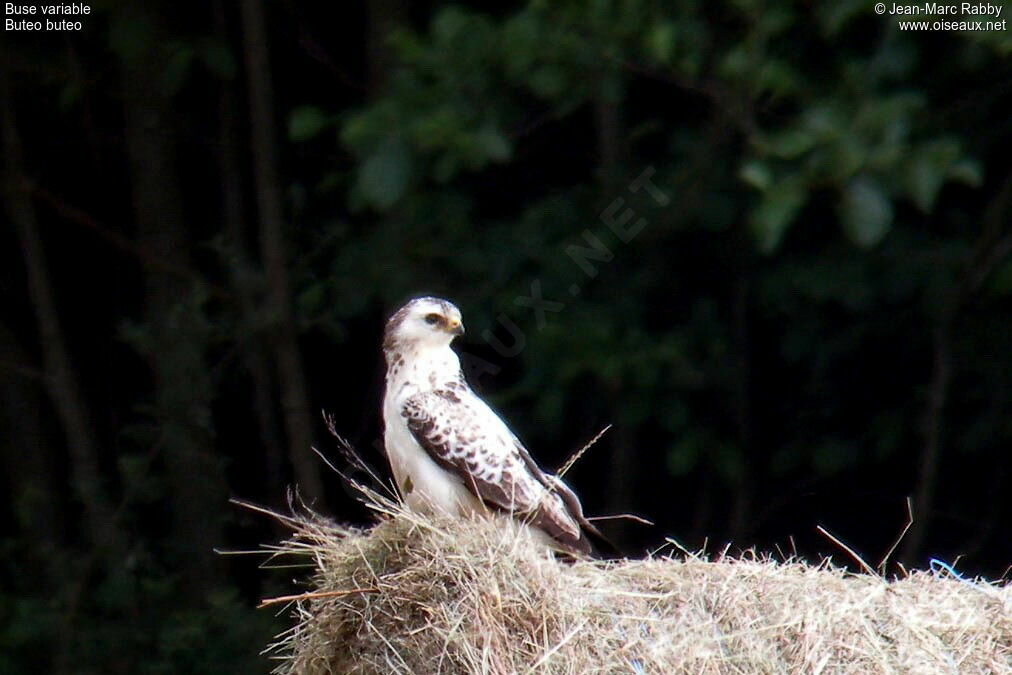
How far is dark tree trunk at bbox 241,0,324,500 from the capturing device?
489 centimetres

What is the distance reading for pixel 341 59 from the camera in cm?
517

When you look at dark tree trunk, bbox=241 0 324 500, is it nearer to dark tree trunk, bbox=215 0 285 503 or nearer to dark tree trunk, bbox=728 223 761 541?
dark tree trunk, bbox=215 0 285 503

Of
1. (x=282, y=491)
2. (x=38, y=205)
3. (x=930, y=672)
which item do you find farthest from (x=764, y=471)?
(x=38, y=205)

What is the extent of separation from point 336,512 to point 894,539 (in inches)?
69.8

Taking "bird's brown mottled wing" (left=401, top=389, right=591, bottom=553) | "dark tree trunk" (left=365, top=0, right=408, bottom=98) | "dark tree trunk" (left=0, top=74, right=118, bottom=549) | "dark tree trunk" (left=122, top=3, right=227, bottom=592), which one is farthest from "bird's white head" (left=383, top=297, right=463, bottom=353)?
"dark tree trunk" (left=0, top=74, right=118, bottom=549)

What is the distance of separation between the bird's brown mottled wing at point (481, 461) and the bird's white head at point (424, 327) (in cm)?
13

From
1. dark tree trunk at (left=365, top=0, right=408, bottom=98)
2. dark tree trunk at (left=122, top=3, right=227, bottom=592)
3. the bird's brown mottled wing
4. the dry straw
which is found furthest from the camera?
dark tree trunk at (left=122, top=3, right=227, bottom=592)

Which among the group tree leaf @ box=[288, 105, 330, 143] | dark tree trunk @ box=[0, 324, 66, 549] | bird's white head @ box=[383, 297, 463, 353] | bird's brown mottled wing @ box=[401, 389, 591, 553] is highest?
tree leaf @ box=[288, 105, 330, 143]

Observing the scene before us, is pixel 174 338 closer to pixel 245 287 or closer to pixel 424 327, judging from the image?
pixel 245 287

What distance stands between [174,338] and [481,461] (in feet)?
6.71

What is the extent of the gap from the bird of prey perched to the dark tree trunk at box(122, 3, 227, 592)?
1.79 metres

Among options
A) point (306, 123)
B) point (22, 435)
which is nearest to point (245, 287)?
point (306, 123)

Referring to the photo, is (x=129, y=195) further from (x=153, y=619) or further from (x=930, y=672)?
(x=930, y=672)

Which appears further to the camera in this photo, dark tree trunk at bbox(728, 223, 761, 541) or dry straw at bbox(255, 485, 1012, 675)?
dark tree trunk at bbox(728, 223, 761, 541)
